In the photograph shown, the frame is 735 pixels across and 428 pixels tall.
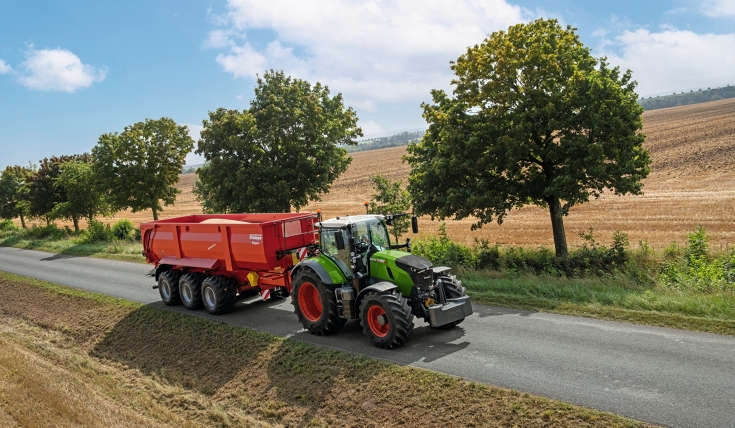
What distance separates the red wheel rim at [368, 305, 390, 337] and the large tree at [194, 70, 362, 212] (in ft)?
45.8

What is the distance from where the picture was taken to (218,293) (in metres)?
14.2

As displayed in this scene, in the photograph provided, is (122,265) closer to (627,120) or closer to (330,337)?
(330,337)

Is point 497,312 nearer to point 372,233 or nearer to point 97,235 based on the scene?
point 372,233

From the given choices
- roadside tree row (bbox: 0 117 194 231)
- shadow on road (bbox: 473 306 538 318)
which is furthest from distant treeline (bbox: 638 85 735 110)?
shadow on road (bbox: 473 306 538 318)

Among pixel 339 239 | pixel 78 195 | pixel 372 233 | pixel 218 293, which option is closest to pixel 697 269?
pixel 372 233

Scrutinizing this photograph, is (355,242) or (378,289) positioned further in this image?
(355,242)

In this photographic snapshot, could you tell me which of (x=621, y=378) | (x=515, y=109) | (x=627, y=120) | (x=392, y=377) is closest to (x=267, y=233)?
(x=392, y=377)

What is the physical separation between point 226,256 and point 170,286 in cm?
265

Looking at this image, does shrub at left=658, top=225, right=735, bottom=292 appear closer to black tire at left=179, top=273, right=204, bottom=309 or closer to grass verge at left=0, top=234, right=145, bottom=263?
black tire at left=179, top=273, right=204, bottom=309

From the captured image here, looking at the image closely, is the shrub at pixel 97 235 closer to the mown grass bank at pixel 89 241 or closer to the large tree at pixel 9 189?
the mown grass bank at pixel 89 241

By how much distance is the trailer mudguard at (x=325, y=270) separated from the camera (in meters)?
11.5

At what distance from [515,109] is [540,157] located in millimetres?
1825

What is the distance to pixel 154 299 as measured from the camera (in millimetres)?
17156

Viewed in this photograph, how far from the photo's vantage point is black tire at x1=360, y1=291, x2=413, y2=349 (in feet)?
33.7
